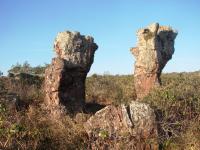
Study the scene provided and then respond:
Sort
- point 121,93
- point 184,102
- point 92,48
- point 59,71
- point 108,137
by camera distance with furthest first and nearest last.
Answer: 1. point 121,93
2. point 92,48
3. point 59,71
4. point 184,102
5. point 108,137

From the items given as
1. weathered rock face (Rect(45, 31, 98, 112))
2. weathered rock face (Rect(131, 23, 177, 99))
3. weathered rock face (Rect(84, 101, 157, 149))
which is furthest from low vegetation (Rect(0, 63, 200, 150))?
weathered rock face (Rect(131, 23, 177, 99))

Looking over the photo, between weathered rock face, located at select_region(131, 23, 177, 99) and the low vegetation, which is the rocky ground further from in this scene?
weathered rock face, located at select_region(131, 23, 177, 99)

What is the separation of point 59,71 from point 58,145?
4466 millimetres

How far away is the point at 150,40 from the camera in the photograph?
19734 mm

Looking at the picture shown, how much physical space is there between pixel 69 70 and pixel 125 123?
5232mm

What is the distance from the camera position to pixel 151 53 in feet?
64.3

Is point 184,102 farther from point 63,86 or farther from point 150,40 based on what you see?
point 150,40

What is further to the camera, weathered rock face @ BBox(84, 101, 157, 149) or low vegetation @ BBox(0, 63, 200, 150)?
weathered rock face @ BBox(84, 101, 157, 149)

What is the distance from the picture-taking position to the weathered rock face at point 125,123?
11469 mm

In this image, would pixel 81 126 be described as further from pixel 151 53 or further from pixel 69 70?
pixel 151 53

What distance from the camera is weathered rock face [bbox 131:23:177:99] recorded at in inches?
771

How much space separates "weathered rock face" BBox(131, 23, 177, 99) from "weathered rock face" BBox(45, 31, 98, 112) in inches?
141

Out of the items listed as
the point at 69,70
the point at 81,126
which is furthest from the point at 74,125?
the point at 69,70

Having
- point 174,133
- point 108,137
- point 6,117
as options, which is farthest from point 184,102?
point 6,117
